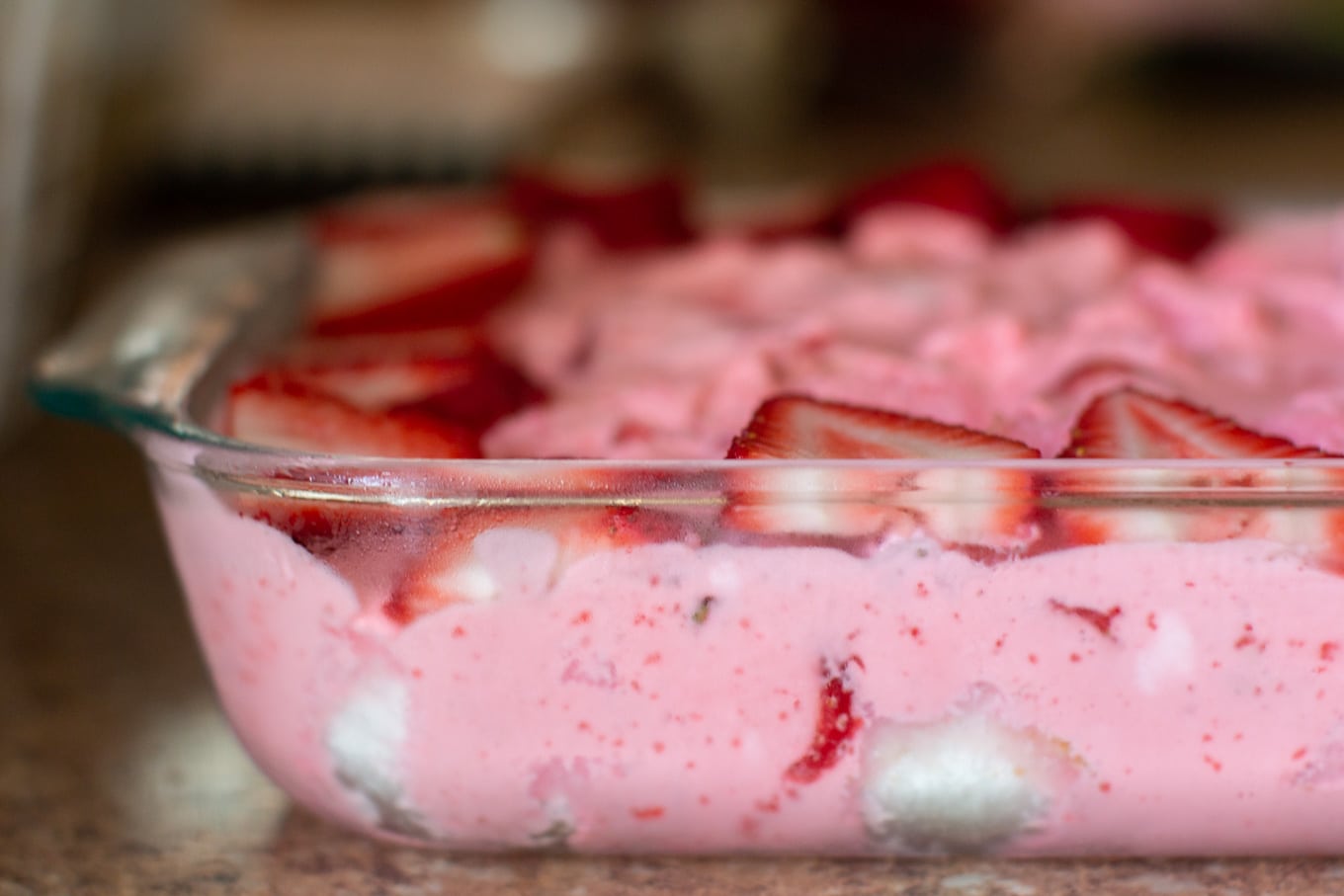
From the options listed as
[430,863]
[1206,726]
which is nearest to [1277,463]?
[1206,726]

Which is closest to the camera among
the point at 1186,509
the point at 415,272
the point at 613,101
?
the point at 1186,509

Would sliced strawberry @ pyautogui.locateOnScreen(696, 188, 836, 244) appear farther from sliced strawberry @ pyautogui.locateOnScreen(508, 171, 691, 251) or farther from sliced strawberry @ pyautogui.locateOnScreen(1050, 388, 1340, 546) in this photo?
sliced strawberry @ pyautogui.locateOnScreen(1050, 388, 1340, 546)

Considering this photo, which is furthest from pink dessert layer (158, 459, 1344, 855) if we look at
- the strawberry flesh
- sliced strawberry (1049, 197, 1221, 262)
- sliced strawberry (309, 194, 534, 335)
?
sliced strawberry (1049, 197, 1221, 262)

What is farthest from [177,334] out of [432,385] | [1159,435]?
[1159,435]

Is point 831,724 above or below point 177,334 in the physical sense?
below

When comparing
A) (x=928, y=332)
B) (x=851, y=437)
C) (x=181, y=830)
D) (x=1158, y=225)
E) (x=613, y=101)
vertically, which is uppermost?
(x=613, y=101)

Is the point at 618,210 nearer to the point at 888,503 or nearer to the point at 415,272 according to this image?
the point at 415,272

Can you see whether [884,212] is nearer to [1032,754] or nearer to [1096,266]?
[1096,266]

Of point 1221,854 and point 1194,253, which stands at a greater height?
point 1194,253
